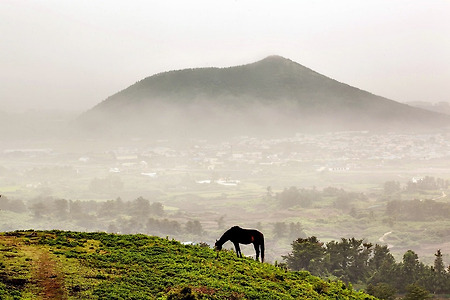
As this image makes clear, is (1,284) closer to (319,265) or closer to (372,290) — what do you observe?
(372,290)

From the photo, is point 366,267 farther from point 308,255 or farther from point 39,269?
point 39,269

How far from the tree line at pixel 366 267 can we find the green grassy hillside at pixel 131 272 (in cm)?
3806

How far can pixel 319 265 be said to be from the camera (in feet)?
223

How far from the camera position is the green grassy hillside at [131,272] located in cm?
1703

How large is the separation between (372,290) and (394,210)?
148 m

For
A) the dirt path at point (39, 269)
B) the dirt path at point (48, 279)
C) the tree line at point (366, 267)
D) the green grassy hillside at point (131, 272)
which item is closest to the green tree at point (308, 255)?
the tree line at point (366, 267)

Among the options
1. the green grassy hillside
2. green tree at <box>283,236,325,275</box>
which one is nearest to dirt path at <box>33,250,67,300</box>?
the green grassy hillside

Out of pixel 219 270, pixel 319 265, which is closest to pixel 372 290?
pixel 319 265

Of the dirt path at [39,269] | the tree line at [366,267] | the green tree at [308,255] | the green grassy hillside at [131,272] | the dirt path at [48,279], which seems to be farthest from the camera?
the green tree at [308,255]

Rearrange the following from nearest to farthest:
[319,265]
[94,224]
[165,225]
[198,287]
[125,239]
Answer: [198,287]
[125,239]
[319,265]
[165,225]
[94,224]

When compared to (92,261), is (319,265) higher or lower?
lower

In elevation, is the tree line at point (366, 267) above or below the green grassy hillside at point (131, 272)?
below

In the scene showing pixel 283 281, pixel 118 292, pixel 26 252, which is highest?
pixel 26 252

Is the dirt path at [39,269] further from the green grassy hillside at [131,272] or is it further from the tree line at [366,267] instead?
the tree line at [366,267]
